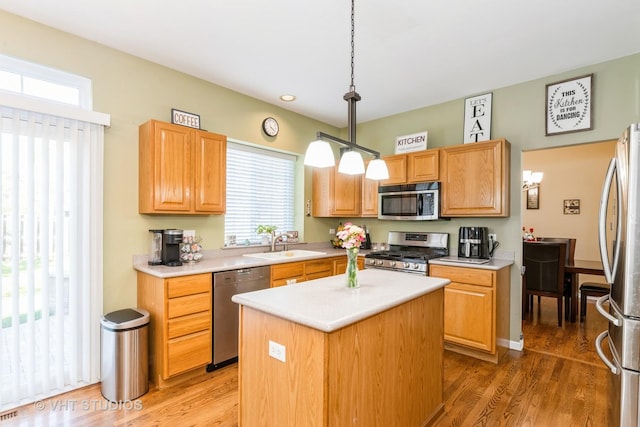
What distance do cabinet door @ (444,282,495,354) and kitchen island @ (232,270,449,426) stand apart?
1227 mm

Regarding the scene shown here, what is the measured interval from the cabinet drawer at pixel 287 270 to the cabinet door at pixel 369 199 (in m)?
1.29

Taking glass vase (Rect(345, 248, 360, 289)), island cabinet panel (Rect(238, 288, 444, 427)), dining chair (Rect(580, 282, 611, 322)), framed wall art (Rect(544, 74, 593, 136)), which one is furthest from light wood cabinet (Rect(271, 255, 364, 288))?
dining chair (Rect(580, 282, 611, 322))

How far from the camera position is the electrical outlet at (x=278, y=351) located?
5.16ft

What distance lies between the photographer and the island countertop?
4.79ft

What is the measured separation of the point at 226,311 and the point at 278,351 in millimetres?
1500

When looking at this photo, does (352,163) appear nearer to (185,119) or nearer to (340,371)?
(340,371)

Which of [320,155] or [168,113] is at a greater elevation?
[168,113]

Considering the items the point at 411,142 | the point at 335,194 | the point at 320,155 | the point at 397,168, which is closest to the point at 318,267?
the point at 335,194

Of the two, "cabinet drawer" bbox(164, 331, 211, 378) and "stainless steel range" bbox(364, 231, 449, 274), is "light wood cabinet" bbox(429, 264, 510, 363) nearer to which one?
"stainless steel range" bbox(364, 231, 449, 274)

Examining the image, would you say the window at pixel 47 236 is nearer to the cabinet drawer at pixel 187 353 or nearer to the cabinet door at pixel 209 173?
the cabinet drawer at pixel 187 353

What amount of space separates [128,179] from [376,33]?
2460 millimetres

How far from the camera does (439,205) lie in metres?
3.69

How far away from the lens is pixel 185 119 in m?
3.21

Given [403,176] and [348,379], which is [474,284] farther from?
[348,379]
